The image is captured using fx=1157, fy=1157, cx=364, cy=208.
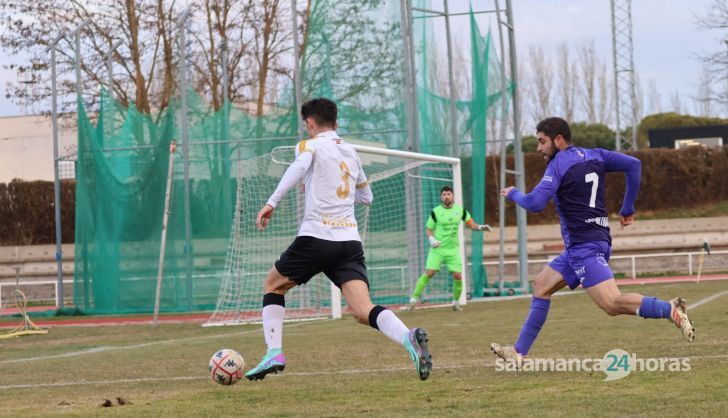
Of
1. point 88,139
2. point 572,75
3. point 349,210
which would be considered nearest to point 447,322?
point 349,210

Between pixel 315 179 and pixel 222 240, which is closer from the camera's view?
pixel 315 179

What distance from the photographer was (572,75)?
196 feet

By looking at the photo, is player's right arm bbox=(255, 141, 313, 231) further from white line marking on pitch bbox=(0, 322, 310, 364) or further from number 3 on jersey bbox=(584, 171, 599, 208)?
white line marking on pitch bbox=(0, 322, 310, 364)

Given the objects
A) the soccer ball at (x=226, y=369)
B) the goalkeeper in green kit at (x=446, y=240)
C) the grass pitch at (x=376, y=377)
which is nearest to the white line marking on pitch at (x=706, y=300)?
the grass pitch at (x=376, y=377)

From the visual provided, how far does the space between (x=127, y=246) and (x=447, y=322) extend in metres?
9.94

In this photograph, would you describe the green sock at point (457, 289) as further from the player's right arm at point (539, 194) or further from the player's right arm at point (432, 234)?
the player's right arm at point (539, 194)

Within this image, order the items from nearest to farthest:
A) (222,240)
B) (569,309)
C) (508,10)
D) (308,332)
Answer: (308,332) < (569,309) < (222,240) < (508,10)

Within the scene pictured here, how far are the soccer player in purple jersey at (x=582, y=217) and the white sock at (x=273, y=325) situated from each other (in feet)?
6.00

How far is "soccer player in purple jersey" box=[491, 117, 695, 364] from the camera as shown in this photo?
8094mm

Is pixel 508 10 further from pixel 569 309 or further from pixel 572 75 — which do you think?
pixel 572 75

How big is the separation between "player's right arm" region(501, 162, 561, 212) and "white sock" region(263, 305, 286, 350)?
6.03 feet

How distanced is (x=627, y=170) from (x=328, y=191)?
234cm

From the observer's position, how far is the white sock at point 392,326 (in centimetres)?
762

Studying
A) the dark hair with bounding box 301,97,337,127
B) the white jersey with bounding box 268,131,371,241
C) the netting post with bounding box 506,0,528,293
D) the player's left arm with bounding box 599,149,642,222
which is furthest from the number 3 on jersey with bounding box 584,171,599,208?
the netting post with bounding box 506,0,528,293
